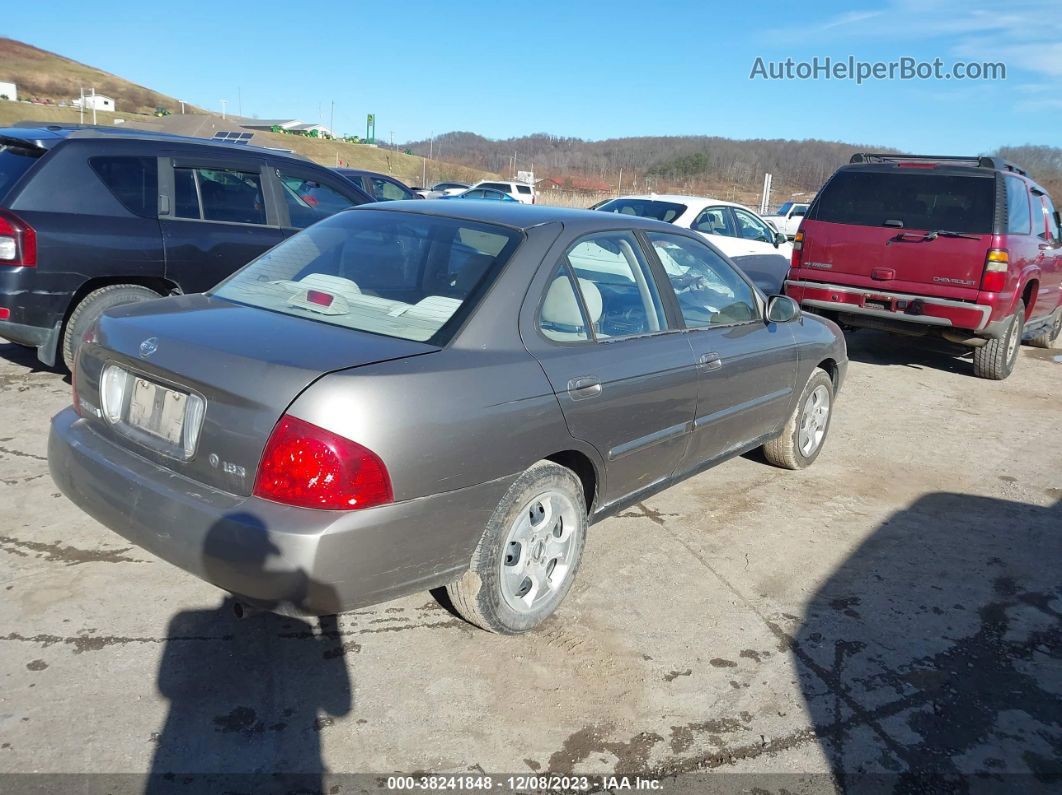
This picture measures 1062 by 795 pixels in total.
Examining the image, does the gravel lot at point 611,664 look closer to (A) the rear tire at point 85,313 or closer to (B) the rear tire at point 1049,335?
(A) the rear tire at point 85,313

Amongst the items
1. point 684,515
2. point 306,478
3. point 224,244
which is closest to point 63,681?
point 306,478

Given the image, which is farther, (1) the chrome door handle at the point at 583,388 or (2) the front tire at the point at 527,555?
(1) the chrome door handle at the point at 583,388

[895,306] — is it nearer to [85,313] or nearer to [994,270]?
[994,270]

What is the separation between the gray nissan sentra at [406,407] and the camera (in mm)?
2516

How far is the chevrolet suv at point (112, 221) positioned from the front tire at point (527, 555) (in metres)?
3.05

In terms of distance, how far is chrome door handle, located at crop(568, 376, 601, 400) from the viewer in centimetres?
316

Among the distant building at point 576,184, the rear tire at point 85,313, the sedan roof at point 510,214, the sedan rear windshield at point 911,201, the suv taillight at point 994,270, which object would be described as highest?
the distant building at point 576,184

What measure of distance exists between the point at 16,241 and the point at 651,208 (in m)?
7.01

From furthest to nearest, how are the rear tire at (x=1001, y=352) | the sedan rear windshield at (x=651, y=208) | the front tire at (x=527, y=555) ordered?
the sedan rear windshield at (x=651, y=208)
the rear tire at (x=1001, y=352)
the front tire at (x=527, y=555)

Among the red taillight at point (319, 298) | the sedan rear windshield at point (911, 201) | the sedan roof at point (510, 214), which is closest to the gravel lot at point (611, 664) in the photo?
the red taillight at point (319, 298)

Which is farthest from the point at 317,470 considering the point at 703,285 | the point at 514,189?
the point at 514,189

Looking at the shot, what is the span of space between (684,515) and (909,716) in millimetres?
1798

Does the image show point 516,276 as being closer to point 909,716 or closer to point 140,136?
point 909,716

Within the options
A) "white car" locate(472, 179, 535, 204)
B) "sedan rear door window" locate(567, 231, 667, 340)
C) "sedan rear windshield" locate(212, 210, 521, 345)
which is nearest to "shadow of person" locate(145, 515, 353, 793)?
"sedan rear windshield" locate(212, 210, 521, 345)
